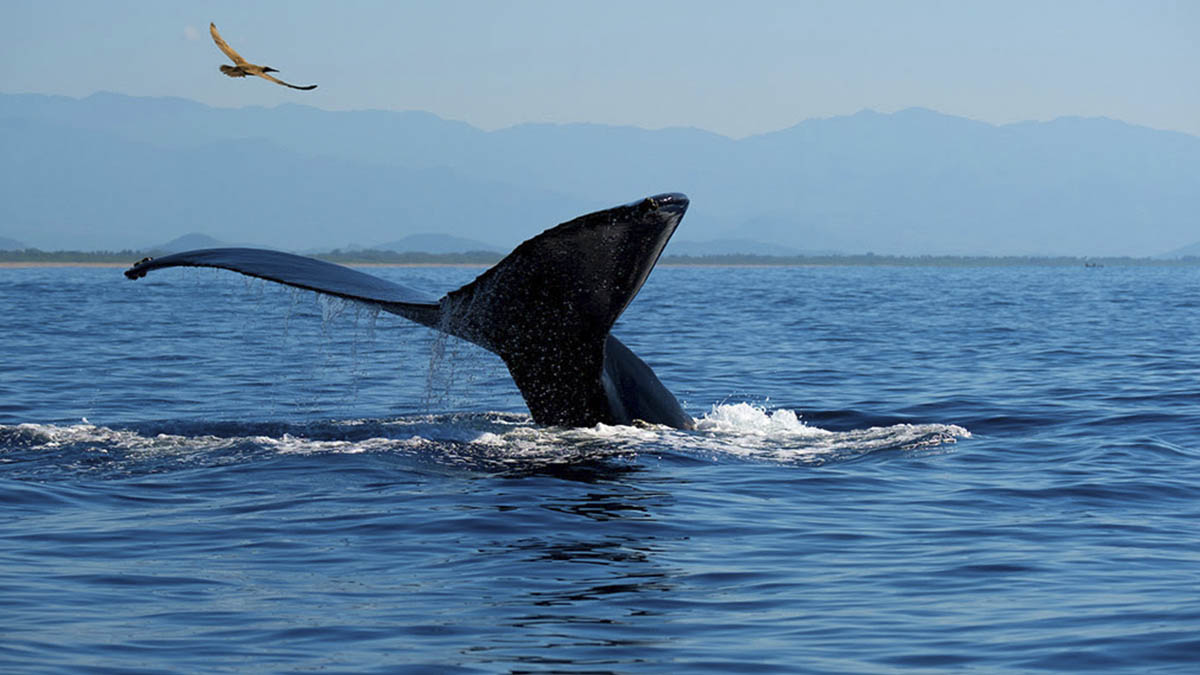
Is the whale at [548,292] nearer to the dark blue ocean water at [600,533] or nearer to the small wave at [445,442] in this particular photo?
the dark blue ocean water at [600,533]

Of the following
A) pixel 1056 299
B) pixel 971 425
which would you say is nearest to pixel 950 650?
pixel 971 425

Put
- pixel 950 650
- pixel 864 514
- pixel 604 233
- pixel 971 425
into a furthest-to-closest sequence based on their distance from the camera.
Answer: pixel 971 425 → pixel 864 514 → pixel 604 233 → pixel 950 650

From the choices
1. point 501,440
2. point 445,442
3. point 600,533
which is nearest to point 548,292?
point 600,533

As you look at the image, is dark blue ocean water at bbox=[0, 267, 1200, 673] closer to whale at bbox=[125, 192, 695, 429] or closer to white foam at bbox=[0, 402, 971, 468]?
white foam at bbox=[0, 402, 971, 468]

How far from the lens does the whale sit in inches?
304

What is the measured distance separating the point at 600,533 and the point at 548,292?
1532 millimetres

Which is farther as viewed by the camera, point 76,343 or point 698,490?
point 76,343

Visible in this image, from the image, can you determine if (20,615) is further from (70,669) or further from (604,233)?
(604,233)

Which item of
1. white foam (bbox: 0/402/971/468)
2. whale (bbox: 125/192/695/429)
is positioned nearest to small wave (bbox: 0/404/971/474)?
white foam (bbox: 0/402/971/468)

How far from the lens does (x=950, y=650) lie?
550 cm

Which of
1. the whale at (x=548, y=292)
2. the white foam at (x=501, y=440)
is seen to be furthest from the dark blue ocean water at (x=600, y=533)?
the whale at (x=548, y=292)

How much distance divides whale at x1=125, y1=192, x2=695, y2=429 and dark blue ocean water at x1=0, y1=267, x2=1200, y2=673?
31 centimetres

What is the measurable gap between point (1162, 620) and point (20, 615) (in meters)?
4.47

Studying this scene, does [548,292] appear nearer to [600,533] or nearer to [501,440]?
[600,533]
